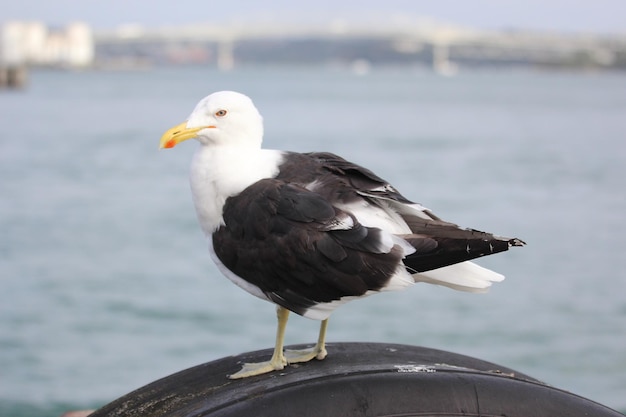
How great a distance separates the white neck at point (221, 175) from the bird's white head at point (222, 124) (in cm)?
4

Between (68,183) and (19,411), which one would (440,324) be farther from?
(68,183)

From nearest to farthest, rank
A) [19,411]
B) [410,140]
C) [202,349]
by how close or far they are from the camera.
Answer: [19,411] → [202,349] → [410,140]

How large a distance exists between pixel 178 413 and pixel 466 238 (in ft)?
2.59

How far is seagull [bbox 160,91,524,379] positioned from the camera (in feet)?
7.85

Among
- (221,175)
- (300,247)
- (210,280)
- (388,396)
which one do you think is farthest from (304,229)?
(210,280)

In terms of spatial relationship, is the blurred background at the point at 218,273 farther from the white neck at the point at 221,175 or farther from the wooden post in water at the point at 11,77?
the wooden post in water at the point at 11,77

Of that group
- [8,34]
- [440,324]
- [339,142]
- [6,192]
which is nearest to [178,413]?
[440,324]

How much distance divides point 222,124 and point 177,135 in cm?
12

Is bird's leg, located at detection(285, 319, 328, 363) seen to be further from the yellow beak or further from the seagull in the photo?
the yellow beak

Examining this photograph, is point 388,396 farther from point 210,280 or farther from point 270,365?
point 210,280

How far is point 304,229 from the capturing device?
7.97ft

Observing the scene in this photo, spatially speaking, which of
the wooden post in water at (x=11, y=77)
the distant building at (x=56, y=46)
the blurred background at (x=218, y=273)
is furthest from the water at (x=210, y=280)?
the distant building at (x=56, y=46)

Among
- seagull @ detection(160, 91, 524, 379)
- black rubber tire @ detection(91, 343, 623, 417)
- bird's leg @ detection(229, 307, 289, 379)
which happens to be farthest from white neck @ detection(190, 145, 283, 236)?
black rubber tire @ detection(91, 343, 623, 417)

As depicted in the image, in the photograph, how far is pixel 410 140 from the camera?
26125 millimetres
